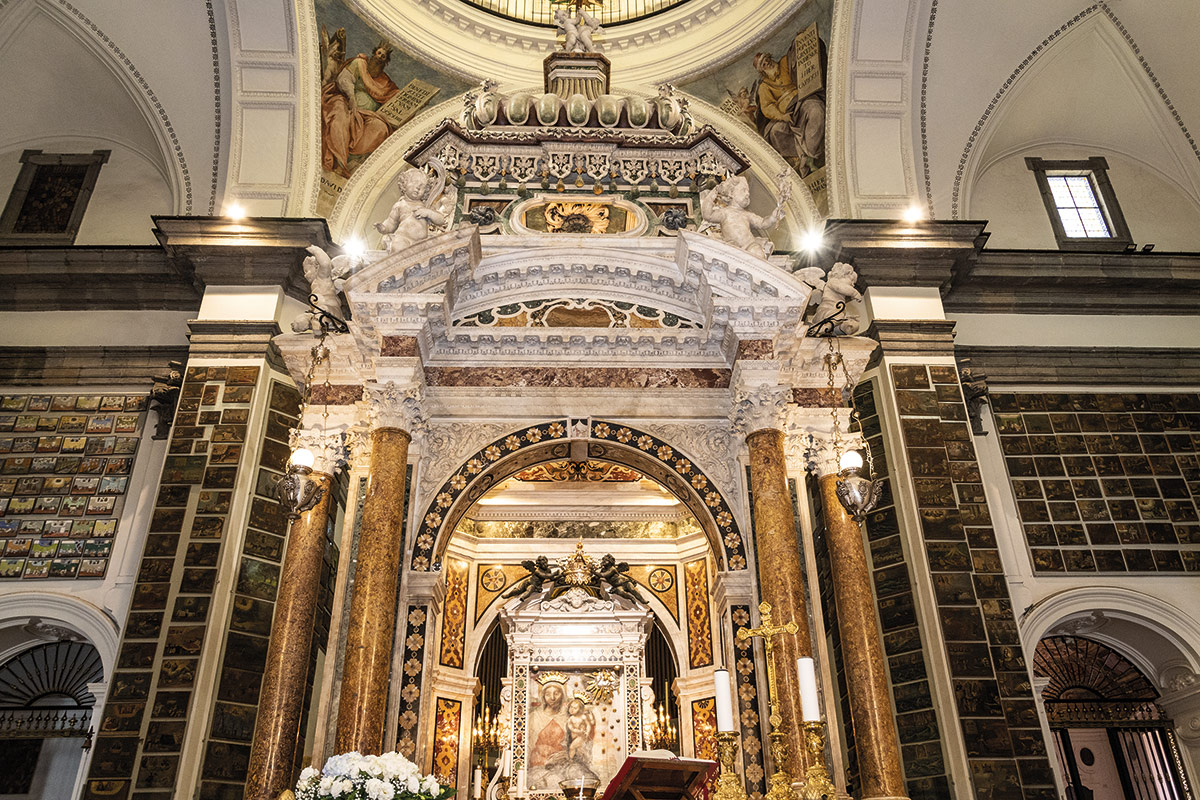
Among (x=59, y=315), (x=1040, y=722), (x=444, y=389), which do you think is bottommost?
(x=1040, y=722)

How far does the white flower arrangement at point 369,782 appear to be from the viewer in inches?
227

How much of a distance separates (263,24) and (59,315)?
4.52 m

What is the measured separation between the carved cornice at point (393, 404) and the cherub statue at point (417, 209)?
1.32 metres

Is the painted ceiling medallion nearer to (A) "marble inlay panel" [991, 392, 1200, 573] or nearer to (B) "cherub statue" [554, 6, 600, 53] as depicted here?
(B) "cherub statue" [554, 6, 600, 53]

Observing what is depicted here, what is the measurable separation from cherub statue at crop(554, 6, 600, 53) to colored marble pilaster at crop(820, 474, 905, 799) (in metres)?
7.06

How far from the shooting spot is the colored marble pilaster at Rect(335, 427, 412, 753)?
7.98 metres

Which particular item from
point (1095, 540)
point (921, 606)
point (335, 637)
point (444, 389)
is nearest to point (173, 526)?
point (335, 637)

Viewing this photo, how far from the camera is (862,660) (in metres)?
8.63

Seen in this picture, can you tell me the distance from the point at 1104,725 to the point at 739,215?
24.3ft

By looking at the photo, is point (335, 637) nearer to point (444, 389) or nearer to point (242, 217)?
point (444, 389)

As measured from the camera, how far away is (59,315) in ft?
39.4

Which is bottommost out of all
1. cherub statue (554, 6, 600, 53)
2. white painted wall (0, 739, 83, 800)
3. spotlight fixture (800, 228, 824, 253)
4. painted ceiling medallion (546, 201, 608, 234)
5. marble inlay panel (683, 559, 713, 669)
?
white painted wall (0, 739, 83, 800)

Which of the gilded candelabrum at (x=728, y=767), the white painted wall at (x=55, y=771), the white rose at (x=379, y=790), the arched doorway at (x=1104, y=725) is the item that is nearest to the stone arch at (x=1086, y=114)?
the arched doorway at (x=1104, y=725)

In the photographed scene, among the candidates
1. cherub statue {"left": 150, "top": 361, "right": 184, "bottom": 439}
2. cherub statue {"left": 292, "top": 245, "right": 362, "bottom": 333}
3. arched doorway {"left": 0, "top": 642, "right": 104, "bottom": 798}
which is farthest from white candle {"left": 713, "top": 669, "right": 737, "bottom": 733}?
arched doorway {"left": 0, "top": 642, "right": 104, "bottom": 798}
